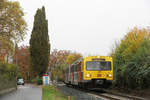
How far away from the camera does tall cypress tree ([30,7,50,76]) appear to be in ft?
142

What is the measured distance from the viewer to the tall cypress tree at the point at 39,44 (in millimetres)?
43219

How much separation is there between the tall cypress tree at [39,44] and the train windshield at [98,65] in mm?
21405

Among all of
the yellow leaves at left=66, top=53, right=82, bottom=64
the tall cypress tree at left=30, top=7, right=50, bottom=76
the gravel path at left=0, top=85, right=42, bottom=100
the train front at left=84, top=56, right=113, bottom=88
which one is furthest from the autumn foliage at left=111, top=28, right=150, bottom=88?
the yellow leaves at left=66, top=53, right=82, bottom=64

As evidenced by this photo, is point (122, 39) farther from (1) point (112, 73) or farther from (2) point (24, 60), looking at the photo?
(2) point (24, 60)

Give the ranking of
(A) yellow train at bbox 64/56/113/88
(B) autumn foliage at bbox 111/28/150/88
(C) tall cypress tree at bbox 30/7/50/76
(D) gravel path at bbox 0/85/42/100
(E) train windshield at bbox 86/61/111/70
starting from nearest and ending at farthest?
(D) gravel path at bbox 0/85/42/100
(B) autumn foliage at bbox 111/28/150/88
(A) yellow train at bbox 64/56/113/88
(E) train windshield at bbox 86/61/111/70
(C) tall cypress tree at bbox 30/7/50/76

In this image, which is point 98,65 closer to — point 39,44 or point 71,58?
point 39,44

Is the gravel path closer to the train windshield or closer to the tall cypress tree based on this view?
the train windshield

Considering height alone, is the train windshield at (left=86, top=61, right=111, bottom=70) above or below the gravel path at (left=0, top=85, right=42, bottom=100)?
above

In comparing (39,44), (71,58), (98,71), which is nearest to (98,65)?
(98,71)

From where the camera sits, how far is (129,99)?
16.7 m

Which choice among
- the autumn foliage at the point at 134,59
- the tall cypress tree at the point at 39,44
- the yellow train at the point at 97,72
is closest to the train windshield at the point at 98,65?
the yellow train at the point at 97,72

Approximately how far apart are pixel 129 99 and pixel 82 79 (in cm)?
699

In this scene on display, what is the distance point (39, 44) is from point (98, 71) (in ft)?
72.7

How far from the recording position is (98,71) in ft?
74.9
